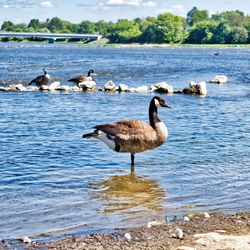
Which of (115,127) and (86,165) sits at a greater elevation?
(115,127)

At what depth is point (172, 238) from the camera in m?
9.72

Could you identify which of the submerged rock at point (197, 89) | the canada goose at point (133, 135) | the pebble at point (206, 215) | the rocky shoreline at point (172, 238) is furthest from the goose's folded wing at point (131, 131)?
the submerged rock at point (197, 89)

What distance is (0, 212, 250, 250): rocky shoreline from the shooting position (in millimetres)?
9344

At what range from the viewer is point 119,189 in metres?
13.7

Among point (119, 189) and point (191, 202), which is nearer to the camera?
point (191, 202)

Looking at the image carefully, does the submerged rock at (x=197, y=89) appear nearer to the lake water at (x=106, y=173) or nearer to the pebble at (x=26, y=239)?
the lake water at (x=106, y=173)

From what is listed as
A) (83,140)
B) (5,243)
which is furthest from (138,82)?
(5,243)

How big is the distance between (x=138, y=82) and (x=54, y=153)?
103ft

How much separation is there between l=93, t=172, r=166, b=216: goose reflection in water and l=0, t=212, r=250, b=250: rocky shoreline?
1.35 m

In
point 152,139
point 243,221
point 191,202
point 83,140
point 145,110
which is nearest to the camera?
point 243,221

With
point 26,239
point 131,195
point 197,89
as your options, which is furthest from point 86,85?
point 26,239

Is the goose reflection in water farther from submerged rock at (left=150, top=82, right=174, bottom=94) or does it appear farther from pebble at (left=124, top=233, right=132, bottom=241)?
submerged rock at (left=150, top=82, right=174, bottom=94)

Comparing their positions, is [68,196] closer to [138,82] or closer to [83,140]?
[83,140]

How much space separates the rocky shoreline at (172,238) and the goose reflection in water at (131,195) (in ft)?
4.42
